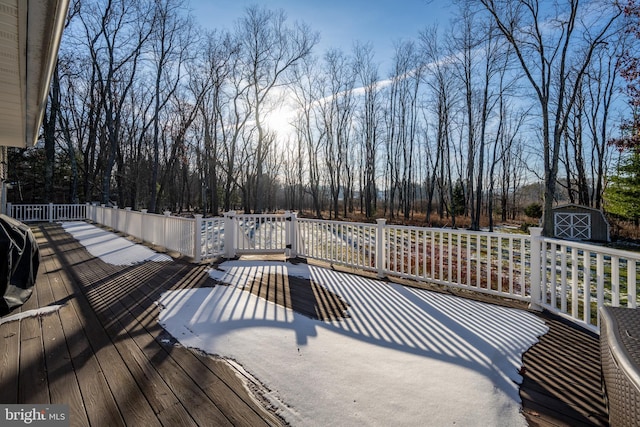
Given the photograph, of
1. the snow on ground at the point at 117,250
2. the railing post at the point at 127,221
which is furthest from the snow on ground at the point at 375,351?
the railing post at the point at 127,221

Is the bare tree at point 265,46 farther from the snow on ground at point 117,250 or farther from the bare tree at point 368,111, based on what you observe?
the snow on ground at point 117,250

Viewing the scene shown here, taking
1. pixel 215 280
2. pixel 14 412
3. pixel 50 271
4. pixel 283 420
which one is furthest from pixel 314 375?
pixel 50 271

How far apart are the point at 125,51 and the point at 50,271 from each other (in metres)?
14.1

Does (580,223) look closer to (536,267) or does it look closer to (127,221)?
(536,267)

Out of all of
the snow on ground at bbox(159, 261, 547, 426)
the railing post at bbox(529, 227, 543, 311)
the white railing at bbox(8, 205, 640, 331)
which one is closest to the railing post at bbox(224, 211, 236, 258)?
the white railing at bbox(8, 205, 640, 331)

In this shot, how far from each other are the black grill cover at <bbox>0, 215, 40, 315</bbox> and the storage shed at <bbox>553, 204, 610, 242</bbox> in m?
19.1

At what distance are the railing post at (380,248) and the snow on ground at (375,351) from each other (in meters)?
0.76

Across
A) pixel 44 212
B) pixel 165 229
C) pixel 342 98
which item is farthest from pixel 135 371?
pixel 342 98

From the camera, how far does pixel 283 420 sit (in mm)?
1496

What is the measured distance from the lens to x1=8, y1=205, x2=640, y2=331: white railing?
Answer: 2648 mm

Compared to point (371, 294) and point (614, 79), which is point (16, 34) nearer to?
point (371, 294)

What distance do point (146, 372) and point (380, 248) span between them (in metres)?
3.25

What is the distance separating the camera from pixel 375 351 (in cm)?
221

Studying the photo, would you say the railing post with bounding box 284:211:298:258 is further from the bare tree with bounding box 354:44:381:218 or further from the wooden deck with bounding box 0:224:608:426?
the bare tree with bounding box 354:44:381:218
